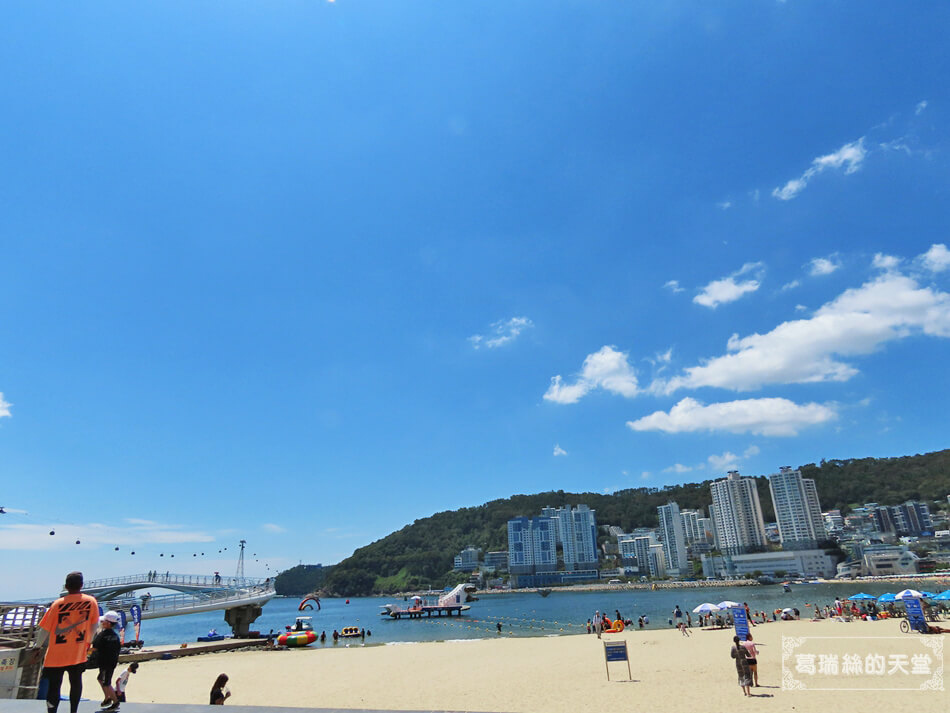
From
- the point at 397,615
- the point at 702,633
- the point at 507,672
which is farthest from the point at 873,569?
the point at 507,672

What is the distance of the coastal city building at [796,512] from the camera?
562 feet

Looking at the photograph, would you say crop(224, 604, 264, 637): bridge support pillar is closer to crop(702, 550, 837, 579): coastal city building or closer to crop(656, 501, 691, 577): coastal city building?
crop(702, 550, 837, 579): coastal city building

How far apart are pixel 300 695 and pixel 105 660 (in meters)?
16.4

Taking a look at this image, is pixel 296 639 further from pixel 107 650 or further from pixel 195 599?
pixel 107 650

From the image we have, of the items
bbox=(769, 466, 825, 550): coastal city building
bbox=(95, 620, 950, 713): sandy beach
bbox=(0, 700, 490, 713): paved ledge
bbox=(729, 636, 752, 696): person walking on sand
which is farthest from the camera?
bbox=(769, 466, 825, 550): coastal city building

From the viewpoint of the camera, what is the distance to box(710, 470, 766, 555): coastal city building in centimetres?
18325

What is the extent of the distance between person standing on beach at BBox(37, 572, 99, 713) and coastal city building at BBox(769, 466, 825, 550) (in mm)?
199174

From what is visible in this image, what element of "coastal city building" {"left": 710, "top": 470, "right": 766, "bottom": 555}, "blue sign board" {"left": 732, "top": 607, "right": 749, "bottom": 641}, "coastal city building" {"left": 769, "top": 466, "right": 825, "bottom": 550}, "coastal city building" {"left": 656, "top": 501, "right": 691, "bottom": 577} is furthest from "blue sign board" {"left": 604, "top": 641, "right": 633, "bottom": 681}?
"coastal city building" {"left": 710, "top": 470, "right": 766, "bottom": 555}

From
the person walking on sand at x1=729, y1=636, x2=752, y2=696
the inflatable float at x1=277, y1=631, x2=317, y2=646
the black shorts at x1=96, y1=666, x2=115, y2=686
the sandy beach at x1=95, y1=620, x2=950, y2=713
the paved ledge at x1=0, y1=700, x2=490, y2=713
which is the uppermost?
the black shorts at x1=96, y1=666, x2=115, y2=686

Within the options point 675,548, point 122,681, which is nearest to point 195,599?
point 122,681

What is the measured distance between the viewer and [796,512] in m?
175

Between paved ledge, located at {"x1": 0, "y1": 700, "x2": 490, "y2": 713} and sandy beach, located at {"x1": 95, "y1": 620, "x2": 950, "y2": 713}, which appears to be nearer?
paved ledge, located at {"x1": 0, "y1": 700, "x2": 490, "y2": 713}

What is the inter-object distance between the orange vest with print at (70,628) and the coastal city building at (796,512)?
19918 cm

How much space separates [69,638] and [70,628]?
0.33ft
